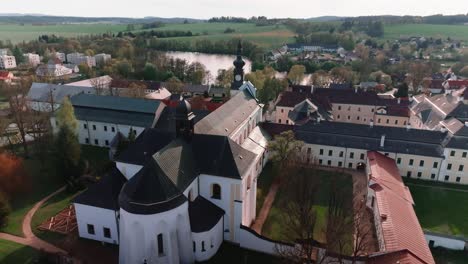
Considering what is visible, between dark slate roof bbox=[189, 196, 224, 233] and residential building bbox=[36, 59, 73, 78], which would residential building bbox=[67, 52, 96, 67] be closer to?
residential building bbox=[36, 59, 73, 78]

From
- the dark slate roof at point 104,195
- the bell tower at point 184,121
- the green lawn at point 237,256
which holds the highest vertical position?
the bell tower at point 184,121

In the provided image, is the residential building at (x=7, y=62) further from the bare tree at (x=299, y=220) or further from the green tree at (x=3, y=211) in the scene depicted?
the bare tree at (x=299, y=220)

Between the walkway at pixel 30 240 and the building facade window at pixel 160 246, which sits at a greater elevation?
the building facade window at pixel 160 246

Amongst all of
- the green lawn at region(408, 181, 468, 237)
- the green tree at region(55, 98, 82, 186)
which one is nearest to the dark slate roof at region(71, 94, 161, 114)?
the green tree at region(55, 98, 82, 186)

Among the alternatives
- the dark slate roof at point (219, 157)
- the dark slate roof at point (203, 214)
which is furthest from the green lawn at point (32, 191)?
the dark slate roof at point (219, 157)

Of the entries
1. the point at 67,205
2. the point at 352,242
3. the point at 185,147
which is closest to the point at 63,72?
the point at 67,205

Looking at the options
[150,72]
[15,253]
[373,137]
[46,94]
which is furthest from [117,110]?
[150,72]

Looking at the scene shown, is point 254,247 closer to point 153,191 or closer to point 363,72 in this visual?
point 153,191

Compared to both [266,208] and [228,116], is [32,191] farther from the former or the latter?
[266,208]
